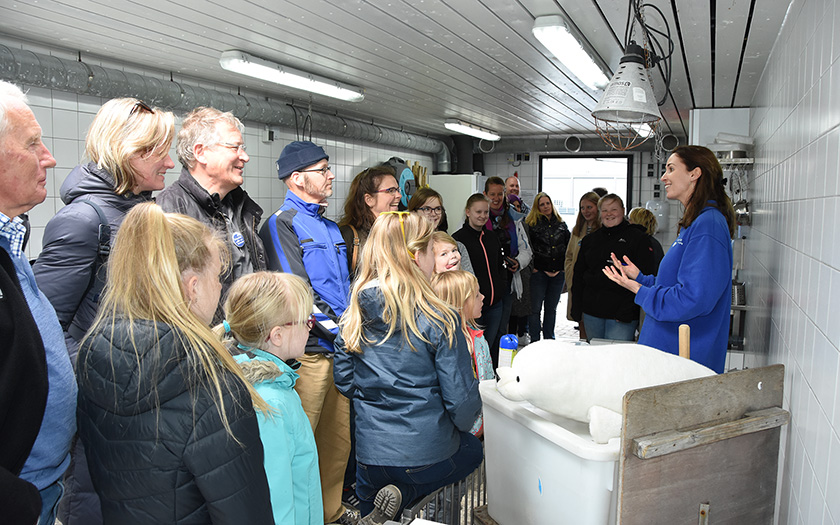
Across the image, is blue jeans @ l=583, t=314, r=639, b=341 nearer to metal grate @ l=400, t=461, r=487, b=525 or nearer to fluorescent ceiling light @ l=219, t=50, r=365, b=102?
metal grate @ l=400, t=461, r=487, b=525

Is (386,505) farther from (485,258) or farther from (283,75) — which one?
(283,75)

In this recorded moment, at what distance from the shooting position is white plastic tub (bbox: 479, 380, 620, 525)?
125 cm

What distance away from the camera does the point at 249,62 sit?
3.74 m

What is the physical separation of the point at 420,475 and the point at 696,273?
44.4 inches

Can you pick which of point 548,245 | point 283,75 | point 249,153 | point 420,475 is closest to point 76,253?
point 420,475

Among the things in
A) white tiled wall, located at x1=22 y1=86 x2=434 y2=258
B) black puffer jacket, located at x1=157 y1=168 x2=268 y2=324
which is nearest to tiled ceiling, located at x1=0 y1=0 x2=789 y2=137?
white tiled wall, located at x1=22 y1=86 x2=434 y2=258

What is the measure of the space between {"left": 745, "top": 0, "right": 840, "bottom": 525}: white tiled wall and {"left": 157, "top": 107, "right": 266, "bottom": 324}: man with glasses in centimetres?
166

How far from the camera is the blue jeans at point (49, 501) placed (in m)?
1.06

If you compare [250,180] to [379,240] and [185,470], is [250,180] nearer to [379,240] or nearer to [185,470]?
[379,240]

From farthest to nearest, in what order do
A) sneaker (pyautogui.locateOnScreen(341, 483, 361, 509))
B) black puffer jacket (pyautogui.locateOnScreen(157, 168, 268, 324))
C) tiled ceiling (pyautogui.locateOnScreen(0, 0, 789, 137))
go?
tiled ceiling (pyautogui.locateOnScreen(0, 0, 789, 137)), sneaker (pyautogui.locateOnScreen(341, 483, 361, 509)), black puffer jacket (pyautogui.locateOnScreen(157, 168, 268, 324))

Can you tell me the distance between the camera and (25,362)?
3.00 feet

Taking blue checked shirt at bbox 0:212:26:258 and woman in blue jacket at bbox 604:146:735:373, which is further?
woman in blue jacket at bbox 604:146:735:373

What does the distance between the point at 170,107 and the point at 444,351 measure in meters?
3.47

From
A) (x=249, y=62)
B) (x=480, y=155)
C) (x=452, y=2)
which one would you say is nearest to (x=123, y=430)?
(x=452, y=2)
